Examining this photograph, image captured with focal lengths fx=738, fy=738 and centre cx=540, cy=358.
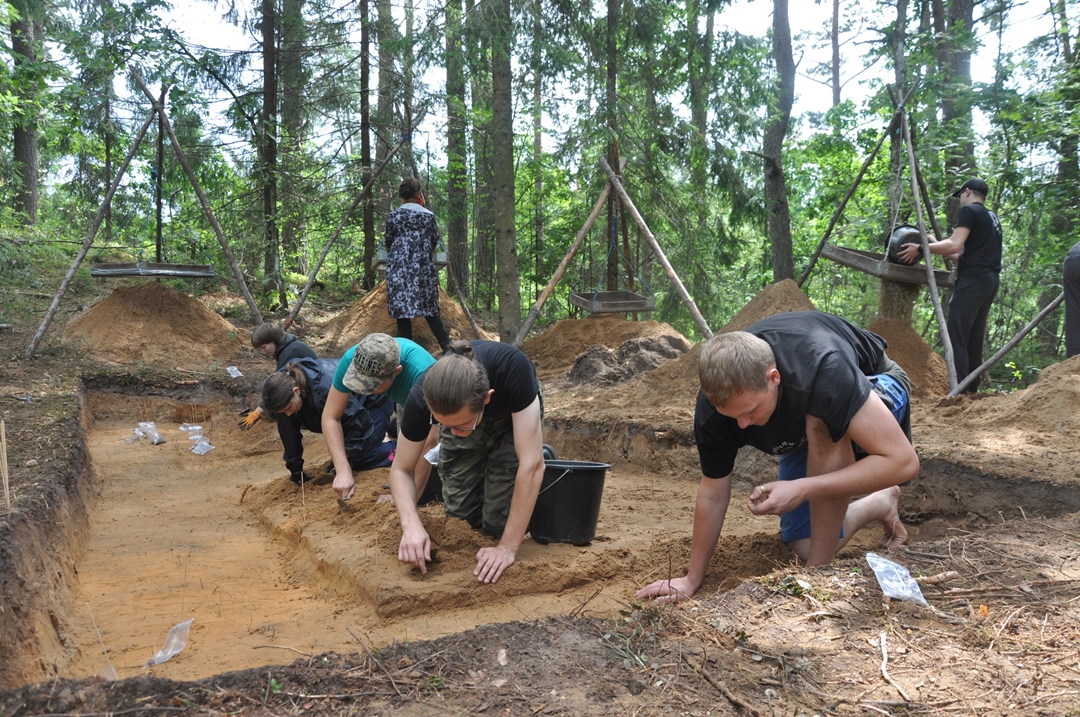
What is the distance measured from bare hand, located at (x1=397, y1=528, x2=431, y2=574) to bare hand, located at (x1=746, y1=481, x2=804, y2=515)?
4.78ft

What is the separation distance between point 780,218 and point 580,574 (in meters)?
8.97

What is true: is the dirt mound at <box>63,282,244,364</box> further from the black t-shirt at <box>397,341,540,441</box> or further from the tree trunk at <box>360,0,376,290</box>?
the black t-shirt at <box>397,341,540,441</box>

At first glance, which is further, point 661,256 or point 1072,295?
point 661,256

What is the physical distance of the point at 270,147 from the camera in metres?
10.9

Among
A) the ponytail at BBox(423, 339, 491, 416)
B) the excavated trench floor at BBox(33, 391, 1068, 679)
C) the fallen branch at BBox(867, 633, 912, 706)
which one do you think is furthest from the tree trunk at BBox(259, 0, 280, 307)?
the fallen branch at BBox(867, 633, 912, 706)

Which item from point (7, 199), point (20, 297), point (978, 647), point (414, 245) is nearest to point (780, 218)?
point (414, 245)

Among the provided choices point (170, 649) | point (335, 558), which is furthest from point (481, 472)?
point (170, 649)

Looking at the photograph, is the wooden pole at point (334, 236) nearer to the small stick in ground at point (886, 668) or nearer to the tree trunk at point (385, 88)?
the tree trunk at point (385, 88)

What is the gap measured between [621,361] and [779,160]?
496cm

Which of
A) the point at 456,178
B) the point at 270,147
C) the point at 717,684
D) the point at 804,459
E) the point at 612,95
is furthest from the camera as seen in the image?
the point at 456,178

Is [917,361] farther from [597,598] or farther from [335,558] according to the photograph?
[335,558]

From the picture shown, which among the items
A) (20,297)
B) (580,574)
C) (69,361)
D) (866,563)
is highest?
(20,297)

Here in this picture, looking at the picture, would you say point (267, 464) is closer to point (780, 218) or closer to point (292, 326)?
point (292, 326)

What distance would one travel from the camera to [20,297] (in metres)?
10.1
